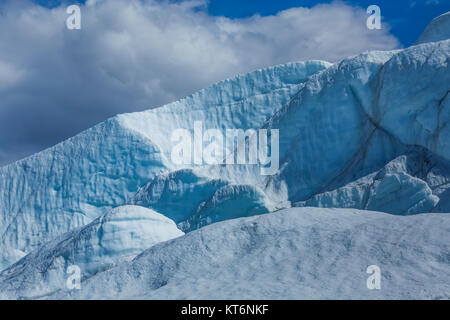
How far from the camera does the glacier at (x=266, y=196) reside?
7.82m

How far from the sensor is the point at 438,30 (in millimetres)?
17609

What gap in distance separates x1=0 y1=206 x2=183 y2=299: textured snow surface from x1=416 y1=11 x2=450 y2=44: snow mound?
10.2 metres

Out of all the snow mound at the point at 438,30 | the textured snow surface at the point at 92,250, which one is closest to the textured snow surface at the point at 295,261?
the textured snow surface at the point at 92,250

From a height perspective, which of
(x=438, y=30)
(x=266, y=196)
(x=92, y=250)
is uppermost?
(x=438, y=30)

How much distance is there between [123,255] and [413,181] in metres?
6.20

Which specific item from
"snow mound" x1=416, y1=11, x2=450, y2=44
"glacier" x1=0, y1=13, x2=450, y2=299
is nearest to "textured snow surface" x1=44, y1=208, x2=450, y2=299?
"glacier" x1=0, y1=13, x2=450, y2=299

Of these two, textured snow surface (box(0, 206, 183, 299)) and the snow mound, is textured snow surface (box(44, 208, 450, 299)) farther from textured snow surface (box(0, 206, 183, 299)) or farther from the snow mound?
the snow mound

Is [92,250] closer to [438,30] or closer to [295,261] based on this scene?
[295,261]

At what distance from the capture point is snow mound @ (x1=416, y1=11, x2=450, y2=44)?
57.1 ft

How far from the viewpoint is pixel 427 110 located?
46.2 ft

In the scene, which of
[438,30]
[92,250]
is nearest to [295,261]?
[92,250]

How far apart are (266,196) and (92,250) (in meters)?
5.59
